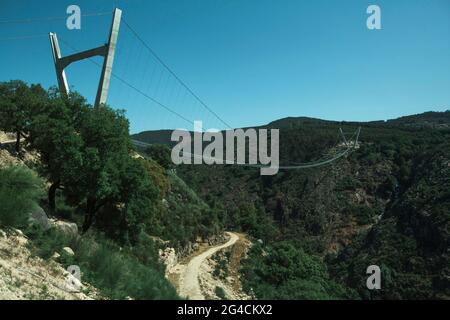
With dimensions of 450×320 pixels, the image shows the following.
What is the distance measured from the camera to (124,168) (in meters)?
20.7

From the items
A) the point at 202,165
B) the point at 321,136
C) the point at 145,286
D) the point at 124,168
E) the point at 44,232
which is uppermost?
the point at 321,136

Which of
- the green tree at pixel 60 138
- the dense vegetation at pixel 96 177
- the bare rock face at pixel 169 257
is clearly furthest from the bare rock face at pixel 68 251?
the bare rock face at pixel 169 257

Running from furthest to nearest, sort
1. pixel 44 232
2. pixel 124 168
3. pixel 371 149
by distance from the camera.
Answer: pixel 371 149, pixel 124 168, pixel 44 232

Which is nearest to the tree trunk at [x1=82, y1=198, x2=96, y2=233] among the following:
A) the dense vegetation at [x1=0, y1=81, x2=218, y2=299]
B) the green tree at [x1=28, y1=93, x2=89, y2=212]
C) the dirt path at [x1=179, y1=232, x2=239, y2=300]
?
the dense vegetation at [x1=0, y1=81, x2=218, y2=299]

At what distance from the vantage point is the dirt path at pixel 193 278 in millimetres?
17234

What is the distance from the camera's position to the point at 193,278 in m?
20.7

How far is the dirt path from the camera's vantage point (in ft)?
56.5

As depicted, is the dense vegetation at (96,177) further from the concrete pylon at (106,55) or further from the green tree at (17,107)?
the green tree at (17,107)

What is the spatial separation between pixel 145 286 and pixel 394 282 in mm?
33900

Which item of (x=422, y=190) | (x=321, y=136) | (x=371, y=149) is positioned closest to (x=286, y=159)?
(x=321, y=136)

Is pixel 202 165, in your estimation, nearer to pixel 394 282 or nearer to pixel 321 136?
pixel 321 136

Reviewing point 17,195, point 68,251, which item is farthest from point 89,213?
point 68,251

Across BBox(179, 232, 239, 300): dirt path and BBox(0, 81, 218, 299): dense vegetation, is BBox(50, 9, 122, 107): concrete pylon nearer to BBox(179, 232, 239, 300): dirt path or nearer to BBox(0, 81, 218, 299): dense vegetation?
BBox(0, 81, 218, 299): dense vegetation

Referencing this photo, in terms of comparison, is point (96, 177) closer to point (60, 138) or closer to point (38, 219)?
point (60, 138)
